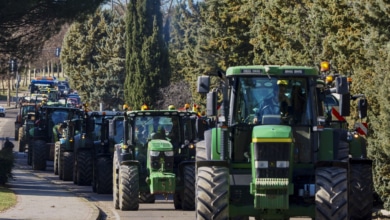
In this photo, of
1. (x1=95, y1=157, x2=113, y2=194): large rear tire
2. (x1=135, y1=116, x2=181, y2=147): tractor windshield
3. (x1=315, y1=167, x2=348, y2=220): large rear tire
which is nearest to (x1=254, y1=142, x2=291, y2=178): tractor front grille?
(x1=315, y1=167, x2=348, y2=220): large rear tire

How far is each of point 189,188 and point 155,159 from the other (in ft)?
3.46

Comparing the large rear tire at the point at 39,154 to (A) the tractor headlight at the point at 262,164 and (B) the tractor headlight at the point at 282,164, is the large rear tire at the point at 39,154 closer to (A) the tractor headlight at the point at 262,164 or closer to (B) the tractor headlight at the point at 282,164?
(A) the tractor headlight at the point at 262,164

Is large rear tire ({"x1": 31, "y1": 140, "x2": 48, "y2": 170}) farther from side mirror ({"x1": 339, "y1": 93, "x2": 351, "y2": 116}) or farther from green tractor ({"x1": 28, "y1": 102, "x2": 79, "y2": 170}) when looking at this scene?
side mirror ({"x1": 339, "y1": 93, "x2": 351, "y2": 116})

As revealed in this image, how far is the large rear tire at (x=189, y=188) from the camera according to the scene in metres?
22.7

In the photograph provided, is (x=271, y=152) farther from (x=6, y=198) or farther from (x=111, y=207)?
(x=6, y=198)

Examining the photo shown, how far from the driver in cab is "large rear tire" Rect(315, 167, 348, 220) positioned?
1346mm

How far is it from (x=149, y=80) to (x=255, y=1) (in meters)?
25.9

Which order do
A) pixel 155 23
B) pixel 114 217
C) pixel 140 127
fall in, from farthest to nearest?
1. pixel 155 23
2. pixel 140 127
3. pixel 114 217

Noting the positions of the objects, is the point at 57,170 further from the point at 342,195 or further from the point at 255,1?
the point at 342,195

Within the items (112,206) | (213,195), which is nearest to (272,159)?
(213,195)

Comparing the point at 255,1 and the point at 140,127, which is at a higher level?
the point at 255,1

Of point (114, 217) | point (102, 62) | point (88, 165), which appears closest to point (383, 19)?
point (114, 217)

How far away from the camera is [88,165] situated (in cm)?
3175

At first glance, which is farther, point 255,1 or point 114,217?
point 255,1
